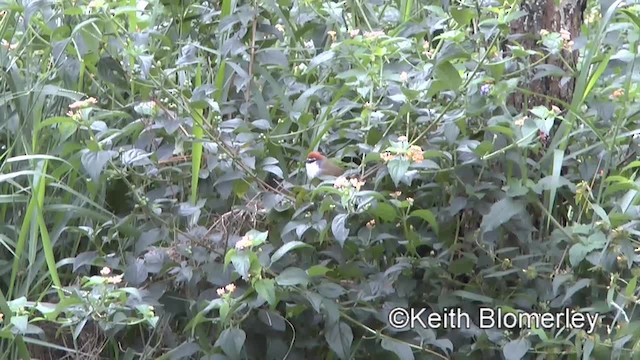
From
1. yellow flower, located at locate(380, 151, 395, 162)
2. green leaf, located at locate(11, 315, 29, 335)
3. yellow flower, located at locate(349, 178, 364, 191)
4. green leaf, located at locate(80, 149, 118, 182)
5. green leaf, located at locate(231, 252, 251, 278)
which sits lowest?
green leaf, located at locate(11, 315, 29, 335)

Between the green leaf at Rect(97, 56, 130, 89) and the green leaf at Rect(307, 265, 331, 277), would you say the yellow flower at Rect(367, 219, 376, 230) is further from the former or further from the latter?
the green leaf at Rect(97, 56, 130, 89)

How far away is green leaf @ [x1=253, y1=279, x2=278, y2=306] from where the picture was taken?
257cm

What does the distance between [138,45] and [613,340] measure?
142 centimetres

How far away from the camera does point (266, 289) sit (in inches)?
102

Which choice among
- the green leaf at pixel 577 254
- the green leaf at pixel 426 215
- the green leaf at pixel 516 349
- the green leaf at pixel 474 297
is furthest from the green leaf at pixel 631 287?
the green leaf at pixel 426 215

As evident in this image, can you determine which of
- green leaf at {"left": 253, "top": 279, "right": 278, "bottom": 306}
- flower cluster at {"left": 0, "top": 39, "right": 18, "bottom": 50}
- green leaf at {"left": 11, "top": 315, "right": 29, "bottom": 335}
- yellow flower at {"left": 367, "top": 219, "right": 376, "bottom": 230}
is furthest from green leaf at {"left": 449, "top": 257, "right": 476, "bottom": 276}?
flower cluster at {"left": 0, "top": 39, "right": 18, "bottom": 50}

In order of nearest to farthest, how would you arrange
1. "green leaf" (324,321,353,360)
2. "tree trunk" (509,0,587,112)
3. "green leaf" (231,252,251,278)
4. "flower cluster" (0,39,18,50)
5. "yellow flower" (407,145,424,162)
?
"green leaf" (231,252,251,278)
"yellow flower" (407,145,424,162)
"green leaf" (324,321,353,360)
"tree trunk" (509,0,587,112)
"flower cluster" (0,39,18,50)

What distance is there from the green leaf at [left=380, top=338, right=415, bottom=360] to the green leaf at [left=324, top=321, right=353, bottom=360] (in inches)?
3.4

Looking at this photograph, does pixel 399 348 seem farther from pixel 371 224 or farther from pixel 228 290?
pixel 228 290

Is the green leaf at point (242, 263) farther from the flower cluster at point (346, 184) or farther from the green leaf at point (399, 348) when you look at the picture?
the green leaf at point (399, 348)

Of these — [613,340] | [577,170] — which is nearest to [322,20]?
[577,170]

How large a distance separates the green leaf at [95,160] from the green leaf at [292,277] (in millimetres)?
516

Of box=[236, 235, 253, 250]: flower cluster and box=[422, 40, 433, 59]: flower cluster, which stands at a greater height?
box=[422, 40, 433, 59]: flower cluster

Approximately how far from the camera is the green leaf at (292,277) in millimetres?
2635
